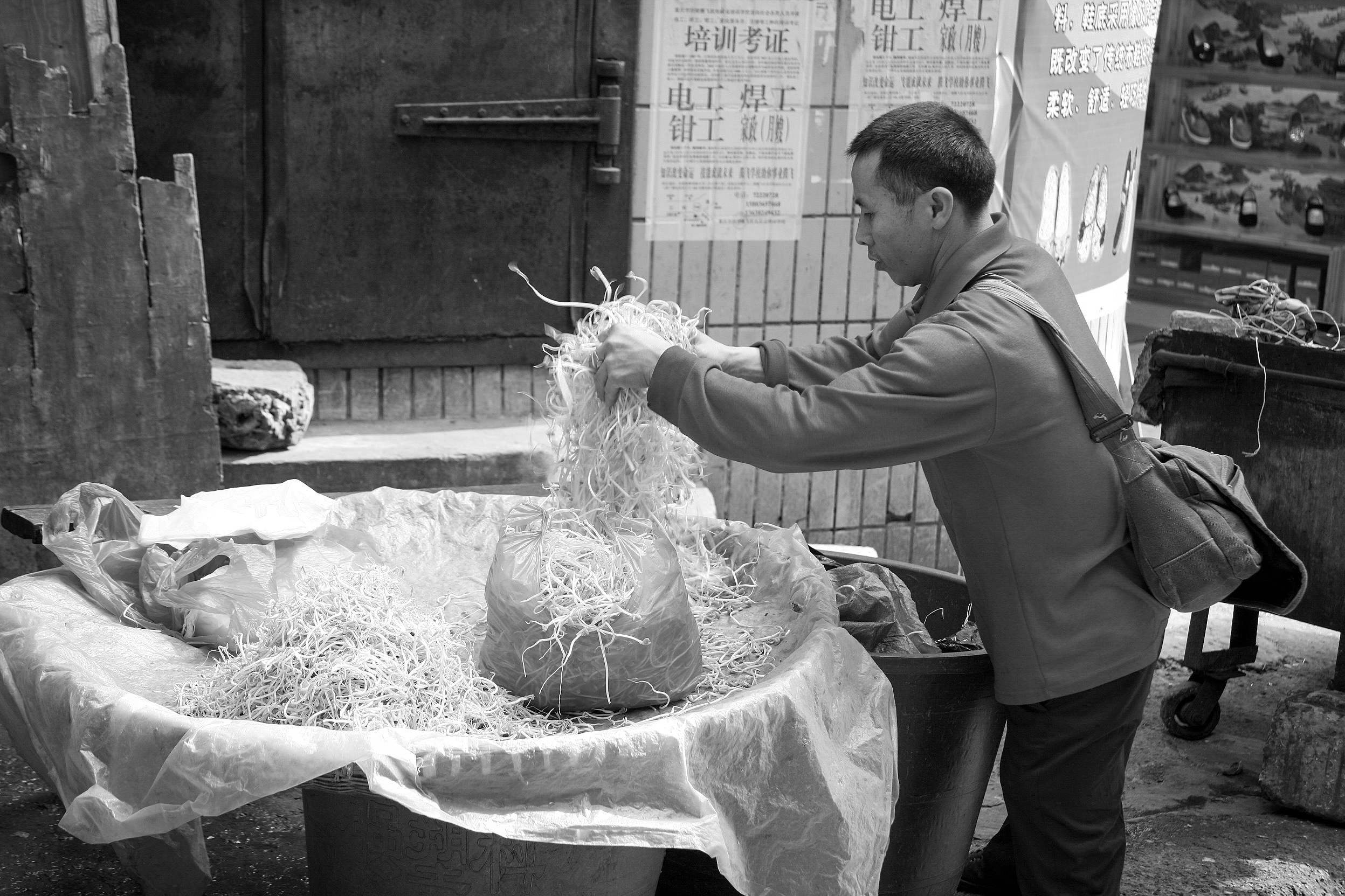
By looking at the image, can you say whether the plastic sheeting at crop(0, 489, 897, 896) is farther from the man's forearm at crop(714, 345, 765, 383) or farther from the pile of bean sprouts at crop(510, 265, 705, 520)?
the man's forearm at crop(714, 345, 765, 383)

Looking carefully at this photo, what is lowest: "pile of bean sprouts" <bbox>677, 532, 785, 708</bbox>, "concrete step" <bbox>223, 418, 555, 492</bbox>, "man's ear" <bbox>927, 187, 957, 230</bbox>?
"concrete step" <bbox>223, 418, 555, 492</bbox>

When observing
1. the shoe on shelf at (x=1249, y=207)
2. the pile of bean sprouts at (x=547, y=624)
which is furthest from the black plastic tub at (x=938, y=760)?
the shoe on shelf at (x=1249, y=207)

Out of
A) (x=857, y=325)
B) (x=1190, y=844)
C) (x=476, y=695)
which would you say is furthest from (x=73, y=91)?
(x=1190, y=844)

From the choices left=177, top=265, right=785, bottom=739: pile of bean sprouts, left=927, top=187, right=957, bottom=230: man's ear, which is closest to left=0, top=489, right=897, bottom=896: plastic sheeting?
left=177, top=265, right=785, bottom=739: pile of bean sprouts

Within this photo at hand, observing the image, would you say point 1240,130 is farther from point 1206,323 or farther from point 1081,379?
point 1081,379

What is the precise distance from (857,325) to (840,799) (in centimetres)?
333

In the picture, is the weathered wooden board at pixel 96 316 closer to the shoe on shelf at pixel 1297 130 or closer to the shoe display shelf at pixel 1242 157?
the shoe display shelf at pixel 1242 157

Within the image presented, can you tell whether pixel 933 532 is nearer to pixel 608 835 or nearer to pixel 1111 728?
pixel 1111 728

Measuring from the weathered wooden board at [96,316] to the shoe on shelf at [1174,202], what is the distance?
7.97m

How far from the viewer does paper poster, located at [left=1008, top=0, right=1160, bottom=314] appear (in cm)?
598

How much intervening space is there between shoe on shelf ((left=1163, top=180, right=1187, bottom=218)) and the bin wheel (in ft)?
20.3

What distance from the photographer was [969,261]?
307 centimetres

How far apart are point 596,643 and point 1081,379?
3.81 ft

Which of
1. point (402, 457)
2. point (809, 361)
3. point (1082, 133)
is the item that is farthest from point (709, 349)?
point (1082, 133)
